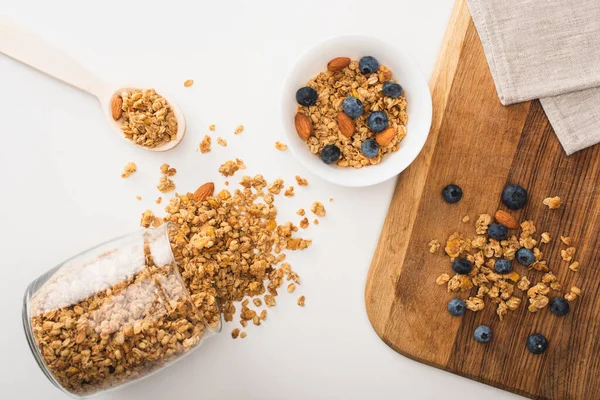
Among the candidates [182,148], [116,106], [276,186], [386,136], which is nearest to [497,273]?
[386,136]

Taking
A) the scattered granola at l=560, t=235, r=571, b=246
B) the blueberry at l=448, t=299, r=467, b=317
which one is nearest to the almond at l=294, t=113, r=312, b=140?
the blueberry at l=448, t=299, r=467, b=317

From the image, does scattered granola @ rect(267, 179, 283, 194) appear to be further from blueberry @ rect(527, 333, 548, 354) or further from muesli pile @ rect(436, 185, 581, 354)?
blueberry @ rect(527, 333, 548, 354)

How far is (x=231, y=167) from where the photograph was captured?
3.86 ft

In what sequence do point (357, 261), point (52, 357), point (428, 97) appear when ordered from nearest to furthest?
point (52, 357)
point (428, 97)
point (357, 261)

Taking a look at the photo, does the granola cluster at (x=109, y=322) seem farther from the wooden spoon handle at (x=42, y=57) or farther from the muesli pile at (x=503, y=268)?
the muesli pile at (x=503, y=268)

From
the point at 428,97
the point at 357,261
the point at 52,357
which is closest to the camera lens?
the point at 52,357

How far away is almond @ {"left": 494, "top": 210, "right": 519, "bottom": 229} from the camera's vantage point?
116cm

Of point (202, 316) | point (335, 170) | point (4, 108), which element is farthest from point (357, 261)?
point (4, 108)

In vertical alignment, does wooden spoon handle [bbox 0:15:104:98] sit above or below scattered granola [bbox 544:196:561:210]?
above

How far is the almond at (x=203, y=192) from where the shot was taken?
3.84ft

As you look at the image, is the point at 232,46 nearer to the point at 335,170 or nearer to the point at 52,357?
the point at 335,170

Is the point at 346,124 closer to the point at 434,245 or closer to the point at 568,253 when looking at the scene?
the point at 434,245

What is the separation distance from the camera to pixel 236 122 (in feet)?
3.91

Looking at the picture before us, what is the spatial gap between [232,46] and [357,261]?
0.54 metres
